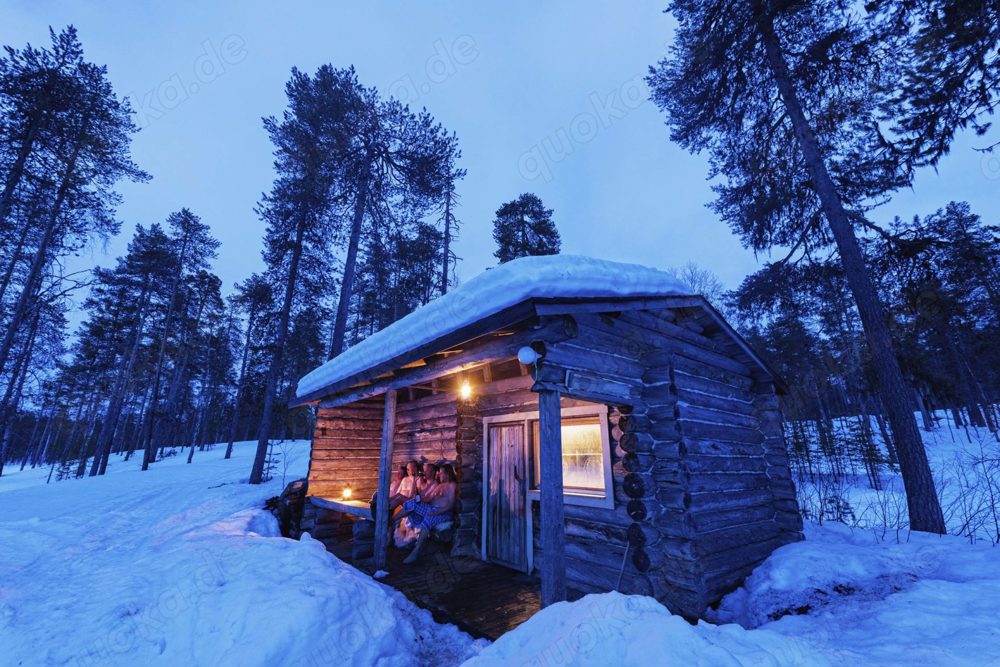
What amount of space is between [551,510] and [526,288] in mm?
2249

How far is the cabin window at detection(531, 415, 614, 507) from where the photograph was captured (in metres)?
5.81

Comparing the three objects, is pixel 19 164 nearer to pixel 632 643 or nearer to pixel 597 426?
pixel 597 426

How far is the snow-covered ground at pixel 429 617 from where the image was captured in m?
2.69

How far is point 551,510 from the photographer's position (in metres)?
3.92

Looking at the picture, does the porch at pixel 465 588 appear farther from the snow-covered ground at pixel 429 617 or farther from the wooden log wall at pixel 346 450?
the wooden log wall at pixel 346 450

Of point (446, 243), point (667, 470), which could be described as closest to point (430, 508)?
point (667, 470)

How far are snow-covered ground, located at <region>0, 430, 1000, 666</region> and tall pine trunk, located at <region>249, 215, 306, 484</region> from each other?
655 centimetres

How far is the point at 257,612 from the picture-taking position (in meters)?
4.21

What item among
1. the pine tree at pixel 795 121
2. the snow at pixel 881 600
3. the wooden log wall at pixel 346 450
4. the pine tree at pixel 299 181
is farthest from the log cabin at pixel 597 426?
the pine tree at pixel 299 181

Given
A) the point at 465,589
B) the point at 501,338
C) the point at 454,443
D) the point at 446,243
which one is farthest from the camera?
the point at 446,243

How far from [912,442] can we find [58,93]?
23.8 m

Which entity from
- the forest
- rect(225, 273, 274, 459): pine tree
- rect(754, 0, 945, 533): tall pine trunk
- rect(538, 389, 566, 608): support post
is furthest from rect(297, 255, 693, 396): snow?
rect(225, 273, 274, 459): pine tree

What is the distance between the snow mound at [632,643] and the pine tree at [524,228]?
56.4 feet

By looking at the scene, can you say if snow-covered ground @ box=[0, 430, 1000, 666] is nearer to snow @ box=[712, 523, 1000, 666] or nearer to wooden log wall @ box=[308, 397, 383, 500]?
snow @ box=[712, 523, 1000, 666]
